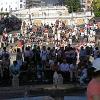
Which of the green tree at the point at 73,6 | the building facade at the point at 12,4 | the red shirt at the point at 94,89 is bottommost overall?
the red shirt at the point at 94,89

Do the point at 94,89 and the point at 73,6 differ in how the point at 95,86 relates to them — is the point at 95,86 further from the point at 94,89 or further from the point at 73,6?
the point at 73,6

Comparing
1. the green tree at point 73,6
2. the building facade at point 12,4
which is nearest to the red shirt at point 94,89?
the green tree at point 73,6

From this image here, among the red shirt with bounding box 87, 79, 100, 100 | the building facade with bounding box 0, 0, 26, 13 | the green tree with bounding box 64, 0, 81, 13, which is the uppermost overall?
the building facade with bounding box 0, 0, 26, 13

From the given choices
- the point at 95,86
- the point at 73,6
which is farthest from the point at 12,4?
the point at 95,86

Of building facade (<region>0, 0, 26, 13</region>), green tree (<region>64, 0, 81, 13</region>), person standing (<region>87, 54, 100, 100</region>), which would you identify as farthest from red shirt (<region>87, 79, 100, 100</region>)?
building facade (<region>0, 0, 26, 13</region>)

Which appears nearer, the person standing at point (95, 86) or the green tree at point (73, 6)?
the person standing at point (95, 86)

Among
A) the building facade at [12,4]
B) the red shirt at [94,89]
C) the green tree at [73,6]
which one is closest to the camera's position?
the red shirt at [94,89]

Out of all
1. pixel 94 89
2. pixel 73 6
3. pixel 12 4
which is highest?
pixel 12 4

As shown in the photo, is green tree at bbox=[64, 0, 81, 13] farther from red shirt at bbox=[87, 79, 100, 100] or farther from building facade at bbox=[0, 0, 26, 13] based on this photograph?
red shirt at bbox=[87, 79, 100, 100]

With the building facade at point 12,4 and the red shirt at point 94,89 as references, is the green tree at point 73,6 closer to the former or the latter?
the building facade at point 12,4

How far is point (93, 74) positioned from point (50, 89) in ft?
16.1

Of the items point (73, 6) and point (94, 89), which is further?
point (73, 6)

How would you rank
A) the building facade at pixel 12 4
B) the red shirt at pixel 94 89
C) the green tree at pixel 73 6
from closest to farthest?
the red shirt at pixel 94 89 → the green tree at pixel 73 6 → the building facade at pixel 12 4

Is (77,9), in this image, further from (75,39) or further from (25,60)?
(25,60)
